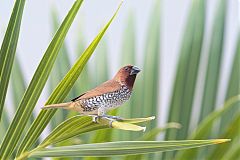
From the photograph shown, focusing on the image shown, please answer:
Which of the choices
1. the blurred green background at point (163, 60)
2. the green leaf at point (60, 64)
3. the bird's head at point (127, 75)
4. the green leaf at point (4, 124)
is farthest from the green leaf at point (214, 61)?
the bird's head at point (127, 75)

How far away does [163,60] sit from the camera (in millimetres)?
1210

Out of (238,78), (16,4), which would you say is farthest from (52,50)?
(238,78)

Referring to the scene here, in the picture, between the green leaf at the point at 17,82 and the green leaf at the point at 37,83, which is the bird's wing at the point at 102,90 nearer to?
the green leaf at the point at 37,83

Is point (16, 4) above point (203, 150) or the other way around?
above

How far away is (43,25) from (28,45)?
0.07 m

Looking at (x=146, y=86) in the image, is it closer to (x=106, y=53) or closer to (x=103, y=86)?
(x=106, y=53)

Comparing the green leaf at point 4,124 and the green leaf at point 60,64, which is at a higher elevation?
the green leaf at point 60,64

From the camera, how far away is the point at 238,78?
1216mm

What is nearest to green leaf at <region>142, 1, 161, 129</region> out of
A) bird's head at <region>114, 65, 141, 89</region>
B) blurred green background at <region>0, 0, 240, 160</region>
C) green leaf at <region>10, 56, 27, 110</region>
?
blurred green background at <region>0, 0, 240, 160</region>

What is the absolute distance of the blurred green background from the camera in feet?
3.87

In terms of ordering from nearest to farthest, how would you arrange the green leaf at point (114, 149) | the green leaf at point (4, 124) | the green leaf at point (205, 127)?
the green leaf at point (114, 149) < the green leaf at point (205, 127) < the green leaf at point (4, 124)

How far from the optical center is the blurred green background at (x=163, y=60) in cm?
118

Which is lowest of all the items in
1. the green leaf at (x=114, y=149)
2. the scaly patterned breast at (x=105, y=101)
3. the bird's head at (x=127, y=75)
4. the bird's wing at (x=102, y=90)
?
the green leaf at (x=114, y=149)

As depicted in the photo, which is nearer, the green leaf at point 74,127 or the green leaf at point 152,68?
the green leaf at point 74,127
